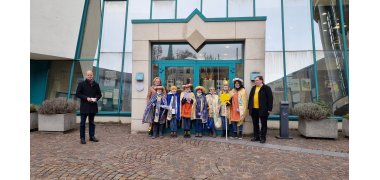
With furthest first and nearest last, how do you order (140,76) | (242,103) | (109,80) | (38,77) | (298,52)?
(38,77)
(109,80)
(298,52)
(140,76)
(242,103)

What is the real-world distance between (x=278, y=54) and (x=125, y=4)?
7.45m

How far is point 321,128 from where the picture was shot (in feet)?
24.4

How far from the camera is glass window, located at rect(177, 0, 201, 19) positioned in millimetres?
10602

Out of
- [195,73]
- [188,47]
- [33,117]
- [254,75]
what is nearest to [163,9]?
[188,47]

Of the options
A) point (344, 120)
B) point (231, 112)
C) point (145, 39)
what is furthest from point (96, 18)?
point (344, 120)

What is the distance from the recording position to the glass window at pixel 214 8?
1036 centimetres

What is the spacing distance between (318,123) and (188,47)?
16.8 ft

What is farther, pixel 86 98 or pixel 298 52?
pixel 298 52

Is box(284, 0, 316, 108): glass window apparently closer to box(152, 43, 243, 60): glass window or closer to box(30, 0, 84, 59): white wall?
box(152, 43, 243, 60): glass window

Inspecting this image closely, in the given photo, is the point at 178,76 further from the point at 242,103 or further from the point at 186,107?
the point at 242,103

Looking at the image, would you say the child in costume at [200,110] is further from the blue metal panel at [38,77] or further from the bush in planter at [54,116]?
the blue metal panel at [38,77]

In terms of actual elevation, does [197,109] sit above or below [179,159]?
above

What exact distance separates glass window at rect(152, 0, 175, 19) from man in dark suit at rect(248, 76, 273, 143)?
5710 mm

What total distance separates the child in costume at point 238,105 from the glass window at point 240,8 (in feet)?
13.8
